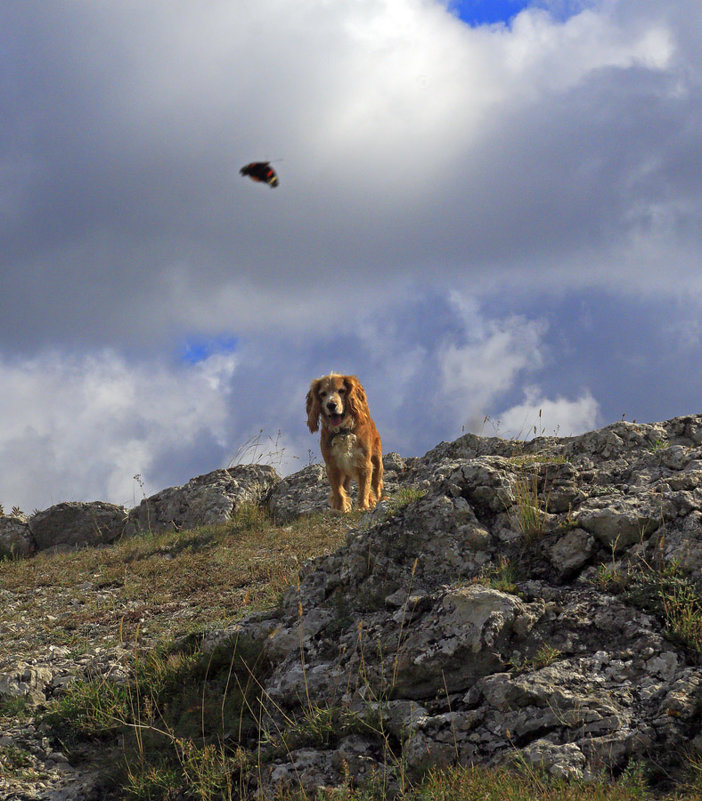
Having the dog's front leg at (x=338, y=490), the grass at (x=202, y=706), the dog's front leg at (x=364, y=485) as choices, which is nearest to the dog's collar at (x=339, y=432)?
the dog's front leg at (x=338, y=490)

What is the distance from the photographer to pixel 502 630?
4.65m

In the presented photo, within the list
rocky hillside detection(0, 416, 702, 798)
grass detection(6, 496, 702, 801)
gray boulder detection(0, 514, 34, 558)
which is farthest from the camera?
gray boulder detection(0, 514, 34, 558)

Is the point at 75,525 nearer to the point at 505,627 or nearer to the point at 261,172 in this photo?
the point at 261,172

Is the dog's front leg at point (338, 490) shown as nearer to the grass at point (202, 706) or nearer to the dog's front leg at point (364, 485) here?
the dog's front leg at point (364, 485)

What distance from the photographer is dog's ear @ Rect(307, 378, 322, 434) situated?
12949 mm

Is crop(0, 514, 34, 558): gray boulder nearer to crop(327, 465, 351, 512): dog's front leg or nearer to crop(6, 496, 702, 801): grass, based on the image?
crop(6, 496, 702, 801): grass

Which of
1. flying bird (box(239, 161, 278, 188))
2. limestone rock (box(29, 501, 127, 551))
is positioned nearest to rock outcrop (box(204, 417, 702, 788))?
flying bird (box(239, 161, 278, 188))

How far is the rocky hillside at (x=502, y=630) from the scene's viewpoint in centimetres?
414

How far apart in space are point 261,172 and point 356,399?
448cm

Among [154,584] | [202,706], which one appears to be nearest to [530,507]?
[202,706]

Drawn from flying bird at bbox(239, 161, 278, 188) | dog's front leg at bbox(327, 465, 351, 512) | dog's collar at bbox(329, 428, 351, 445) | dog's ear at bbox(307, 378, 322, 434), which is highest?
flying bird at bbox(239, 161, 278, 188)

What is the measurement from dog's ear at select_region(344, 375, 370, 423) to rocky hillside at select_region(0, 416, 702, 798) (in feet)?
A: 19.8

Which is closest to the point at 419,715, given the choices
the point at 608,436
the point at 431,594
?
the point at 431,594

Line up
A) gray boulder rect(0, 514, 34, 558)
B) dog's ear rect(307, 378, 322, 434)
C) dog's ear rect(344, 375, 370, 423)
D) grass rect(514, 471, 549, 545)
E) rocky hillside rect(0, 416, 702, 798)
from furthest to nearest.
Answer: gray boulder rect(0, 514, 34, 558) → dog's ear rect(307, 378, 322, 434) → dog's ear rect(344, 375, 370, 423) → grass rect(514, 471, 549, 545) → rocky hillside rect(0, 416, 702, 798)
